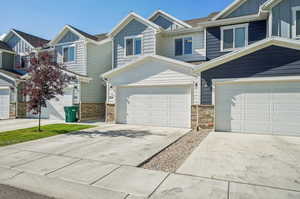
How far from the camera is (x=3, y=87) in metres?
15.9

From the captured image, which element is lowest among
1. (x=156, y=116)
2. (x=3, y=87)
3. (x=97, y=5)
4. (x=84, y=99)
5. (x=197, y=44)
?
→ (x=156, y=116)

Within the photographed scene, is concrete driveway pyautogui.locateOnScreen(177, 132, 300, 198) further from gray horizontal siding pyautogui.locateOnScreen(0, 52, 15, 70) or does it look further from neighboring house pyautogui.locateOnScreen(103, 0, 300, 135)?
gray horizontal siding pyautogui.locateOnScreen(0, 52, 15, 70)

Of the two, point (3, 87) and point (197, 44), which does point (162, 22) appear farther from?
point (3, 87)

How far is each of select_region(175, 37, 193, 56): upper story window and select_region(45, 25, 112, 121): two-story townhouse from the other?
6741mm

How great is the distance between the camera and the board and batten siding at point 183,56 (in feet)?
42.0

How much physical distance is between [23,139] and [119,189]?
6.11 metres

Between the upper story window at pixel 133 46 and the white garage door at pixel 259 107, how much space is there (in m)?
7.15

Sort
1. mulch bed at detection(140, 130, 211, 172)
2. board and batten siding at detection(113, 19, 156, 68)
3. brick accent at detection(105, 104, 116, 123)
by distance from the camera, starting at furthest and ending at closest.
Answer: board and batten siding at detection(113, 19, 156, 68), brick accent at detection(105, 104, 116, 123), mulch bed at detection(140, 130, 211, 172)

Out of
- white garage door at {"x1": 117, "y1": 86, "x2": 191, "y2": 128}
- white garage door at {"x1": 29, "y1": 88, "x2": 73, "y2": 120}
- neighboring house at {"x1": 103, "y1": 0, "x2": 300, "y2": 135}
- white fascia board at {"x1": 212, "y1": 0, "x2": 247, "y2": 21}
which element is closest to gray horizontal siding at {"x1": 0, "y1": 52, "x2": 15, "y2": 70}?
white garage door at {"x1": 29, "y1": 88, "x2": 73, "y2": 120}

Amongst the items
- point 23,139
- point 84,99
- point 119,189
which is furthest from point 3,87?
point 119,189

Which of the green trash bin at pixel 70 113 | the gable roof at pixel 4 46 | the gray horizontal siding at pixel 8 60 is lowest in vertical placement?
the green trash bin at pixel 70 113

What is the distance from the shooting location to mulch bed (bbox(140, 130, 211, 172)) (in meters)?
4.55

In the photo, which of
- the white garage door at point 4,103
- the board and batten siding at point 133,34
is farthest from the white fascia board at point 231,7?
the white garage door at point 4,103

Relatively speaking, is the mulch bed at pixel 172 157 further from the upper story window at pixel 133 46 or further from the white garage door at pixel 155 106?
the upper story window at pixel 133 46
